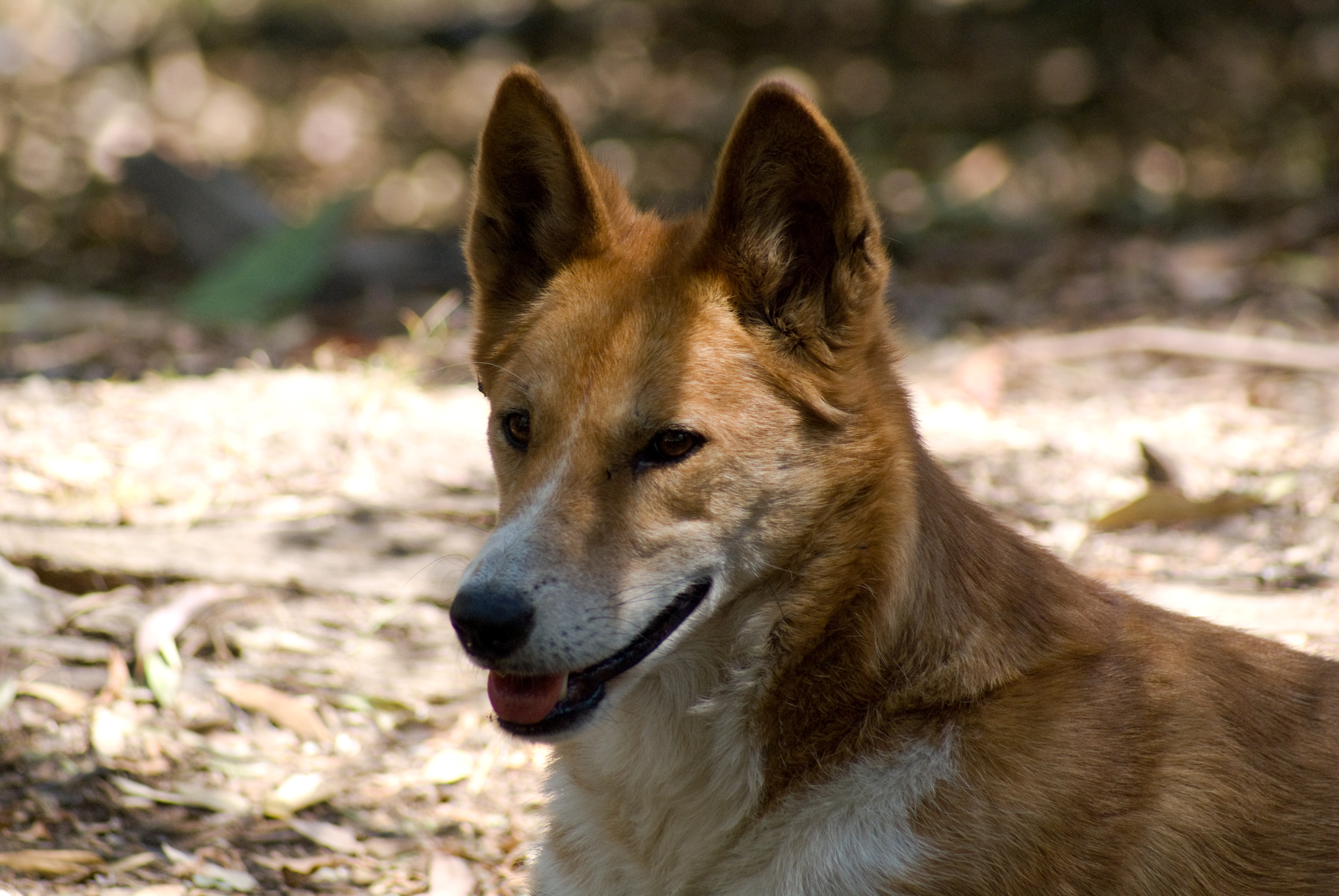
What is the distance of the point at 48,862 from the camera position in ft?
11.7

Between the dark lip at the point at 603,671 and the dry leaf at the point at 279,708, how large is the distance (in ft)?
5.66

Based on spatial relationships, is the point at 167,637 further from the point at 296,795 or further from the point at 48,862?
the point at 48,862

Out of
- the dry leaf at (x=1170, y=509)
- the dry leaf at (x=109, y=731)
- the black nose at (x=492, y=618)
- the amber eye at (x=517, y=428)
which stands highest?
the amber eye at (x=517, y=428)

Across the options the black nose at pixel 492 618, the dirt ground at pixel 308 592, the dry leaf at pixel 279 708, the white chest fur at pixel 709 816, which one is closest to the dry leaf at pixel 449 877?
the dirt ground at pixel 308 592

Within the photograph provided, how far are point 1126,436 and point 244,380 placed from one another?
433 centimetres

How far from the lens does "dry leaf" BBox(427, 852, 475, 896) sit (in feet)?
12.1

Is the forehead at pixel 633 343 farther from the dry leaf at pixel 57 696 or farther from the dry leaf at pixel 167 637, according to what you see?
the dry leaf at pixel 57 696

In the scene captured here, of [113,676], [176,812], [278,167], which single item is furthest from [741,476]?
[278,167]

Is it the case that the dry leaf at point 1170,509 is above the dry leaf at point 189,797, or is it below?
above

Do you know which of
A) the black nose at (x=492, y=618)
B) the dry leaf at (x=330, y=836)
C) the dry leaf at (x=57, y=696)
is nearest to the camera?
the black nose at (x=492, y=618)

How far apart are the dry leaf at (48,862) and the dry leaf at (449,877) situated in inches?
36.9

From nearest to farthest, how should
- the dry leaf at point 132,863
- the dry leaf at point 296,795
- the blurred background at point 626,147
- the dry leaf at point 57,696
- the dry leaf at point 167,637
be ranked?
the dry leaf at point 132,863
the dry leaf at point 296,795
the dry leaf at point 57,696
the dry leaf at point 167,637
the blurred background at point 626,147

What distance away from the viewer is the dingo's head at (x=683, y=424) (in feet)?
9.39

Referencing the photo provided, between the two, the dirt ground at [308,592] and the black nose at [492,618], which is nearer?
the black nose at [492,618]
